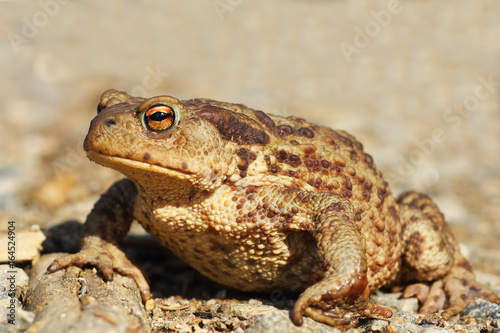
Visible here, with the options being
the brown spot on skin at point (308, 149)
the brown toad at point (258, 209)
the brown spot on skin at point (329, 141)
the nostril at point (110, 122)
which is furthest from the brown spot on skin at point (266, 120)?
the nostril at point (110, 122)

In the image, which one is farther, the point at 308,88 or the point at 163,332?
the point at 308,88

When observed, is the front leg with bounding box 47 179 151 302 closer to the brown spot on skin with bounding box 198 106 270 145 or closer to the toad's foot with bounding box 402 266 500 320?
the brown spot on skin with bounding box 198 106 270 145

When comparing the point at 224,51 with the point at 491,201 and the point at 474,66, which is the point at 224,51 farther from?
the point at 491,201

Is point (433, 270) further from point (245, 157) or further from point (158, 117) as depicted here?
point (158, 117)

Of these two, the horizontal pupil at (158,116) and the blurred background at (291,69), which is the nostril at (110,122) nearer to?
the horizontal pupil at (158,116)

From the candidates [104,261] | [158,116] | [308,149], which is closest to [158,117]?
[158,116]

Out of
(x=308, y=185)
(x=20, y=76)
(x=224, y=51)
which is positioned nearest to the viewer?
(x=308, y=185)

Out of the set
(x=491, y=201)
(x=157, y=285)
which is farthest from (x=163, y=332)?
(x=491, y=201)
